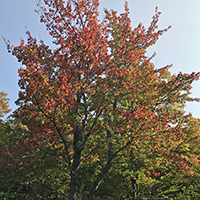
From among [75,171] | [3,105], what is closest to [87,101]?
[75,171]

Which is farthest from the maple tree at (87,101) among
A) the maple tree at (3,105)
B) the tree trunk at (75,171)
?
the maple tree at (3,105)

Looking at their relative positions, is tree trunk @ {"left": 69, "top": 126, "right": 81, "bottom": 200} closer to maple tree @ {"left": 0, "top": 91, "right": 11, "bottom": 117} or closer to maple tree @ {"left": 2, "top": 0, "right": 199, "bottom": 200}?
maple tree @ {"left": 2, "top": 0, "right": 199, "bottom": 200}

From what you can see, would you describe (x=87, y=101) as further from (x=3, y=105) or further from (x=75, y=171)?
(x=3, y=105)

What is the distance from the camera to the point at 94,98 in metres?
8.54

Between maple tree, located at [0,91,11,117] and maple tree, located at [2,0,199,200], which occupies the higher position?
maple tree, located at [0,91,11,117]

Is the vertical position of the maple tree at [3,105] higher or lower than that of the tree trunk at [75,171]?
higher

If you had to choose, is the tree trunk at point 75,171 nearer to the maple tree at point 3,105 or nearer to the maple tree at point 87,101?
the maple tree at point 87,101

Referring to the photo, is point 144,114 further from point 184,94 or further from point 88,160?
point 88,160

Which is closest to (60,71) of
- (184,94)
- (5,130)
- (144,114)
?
(144,114)

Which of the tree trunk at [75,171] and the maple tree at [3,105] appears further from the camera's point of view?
the maple tree at [3,105]

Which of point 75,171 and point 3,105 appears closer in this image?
point 75,171

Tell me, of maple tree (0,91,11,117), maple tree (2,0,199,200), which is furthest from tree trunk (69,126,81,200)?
maple tree (0,91,11,117)

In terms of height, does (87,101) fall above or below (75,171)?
above

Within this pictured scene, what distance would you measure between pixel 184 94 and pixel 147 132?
3423mm
